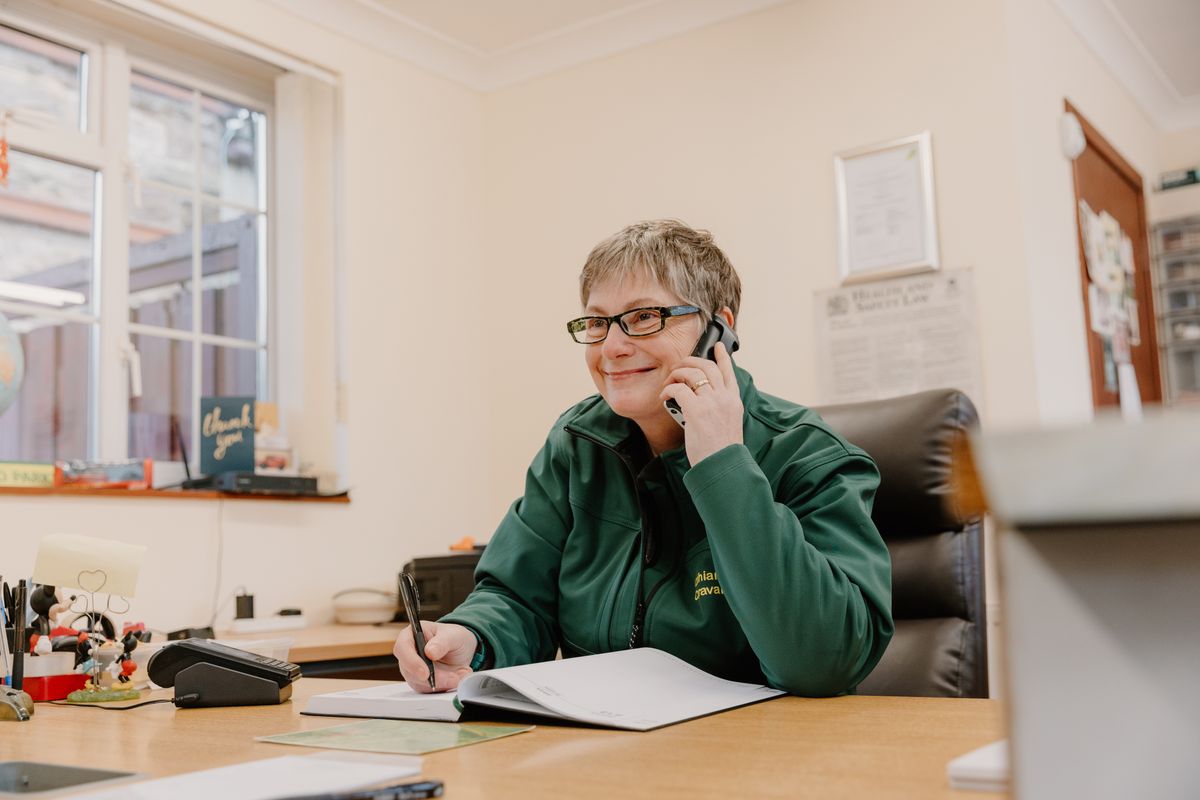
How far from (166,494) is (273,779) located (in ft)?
7.21

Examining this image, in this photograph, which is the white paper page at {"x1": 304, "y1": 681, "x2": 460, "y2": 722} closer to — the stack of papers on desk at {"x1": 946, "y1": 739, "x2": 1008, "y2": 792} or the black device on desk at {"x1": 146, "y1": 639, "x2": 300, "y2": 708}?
the black device on desk at {"x1": 146, "y1": 639, "x2": 300, "y2": 708}

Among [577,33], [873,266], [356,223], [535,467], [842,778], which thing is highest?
[577,33]

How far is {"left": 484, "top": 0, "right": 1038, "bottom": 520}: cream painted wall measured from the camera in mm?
2906

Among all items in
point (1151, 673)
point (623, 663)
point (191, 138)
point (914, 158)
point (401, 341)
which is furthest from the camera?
point (401, 341)

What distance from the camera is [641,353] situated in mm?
1510

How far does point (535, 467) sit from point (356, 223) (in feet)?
6.52

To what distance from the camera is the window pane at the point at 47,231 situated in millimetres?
2775

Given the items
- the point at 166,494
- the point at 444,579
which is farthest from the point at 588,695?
the point at 166,494

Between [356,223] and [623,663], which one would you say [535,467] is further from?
[356,223]

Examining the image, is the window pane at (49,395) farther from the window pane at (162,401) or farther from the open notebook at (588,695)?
the open notebook at (588,695)

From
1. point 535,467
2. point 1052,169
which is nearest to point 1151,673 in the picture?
point 535,467

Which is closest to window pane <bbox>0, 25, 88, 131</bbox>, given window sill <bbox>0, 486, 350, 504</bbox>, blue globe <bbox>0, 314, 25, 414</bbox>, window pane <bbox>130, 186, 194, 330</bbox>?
window pane <bbox>130, 186, 194, 330</bbox>

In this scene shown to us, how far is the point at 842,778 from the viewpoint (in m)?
0.72

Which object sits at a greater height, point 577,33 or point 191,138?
point 577,33
